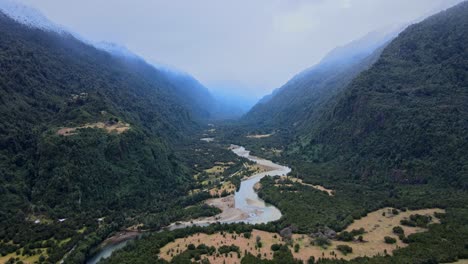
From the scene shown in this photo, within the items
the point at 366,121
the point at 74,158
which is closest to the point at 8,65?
the point at 74,158

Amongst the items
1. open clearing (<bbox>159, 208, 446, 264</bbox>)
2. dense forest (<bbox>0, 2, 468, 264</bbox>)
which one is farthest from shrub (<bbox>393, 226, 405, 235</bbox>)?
dense forest (<bbox>0, 2, 468, 264</bbox>)

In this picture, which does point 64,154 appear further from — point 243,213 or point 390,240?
point 390,240

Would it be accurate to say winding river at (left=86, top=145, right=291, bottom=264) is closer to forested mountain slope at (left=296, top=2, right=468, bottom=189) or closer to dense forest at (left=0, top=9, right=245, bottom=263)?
dense forest at (left=0, top=9, right=245, bottom=263)

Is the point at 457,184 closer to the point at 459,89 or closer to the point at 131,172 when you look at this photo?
the point at 459,89

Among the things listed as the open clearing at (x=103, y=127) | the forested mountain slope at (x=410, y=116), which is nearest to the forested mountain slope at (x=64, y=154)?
the open clearing at (x=103, y=127)

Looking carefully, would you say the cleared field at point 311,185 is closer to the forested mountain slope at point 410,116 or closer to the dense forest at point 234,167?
the dense forest at point 234,167

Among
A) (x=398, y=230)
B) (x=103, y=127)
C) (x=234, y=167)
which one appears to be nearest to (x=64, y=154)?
(x=103, y=127)

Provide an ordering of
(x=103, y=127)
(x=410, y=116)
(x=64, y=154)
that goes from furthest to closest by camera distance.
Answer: (x=103, y=127) → (x=410, y=116) → (x=64, y=154)
